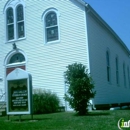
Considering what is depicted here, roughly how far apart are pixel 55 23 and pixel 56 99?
5.59m

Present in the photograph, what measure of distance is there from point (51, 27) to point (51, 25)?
0.55 feet

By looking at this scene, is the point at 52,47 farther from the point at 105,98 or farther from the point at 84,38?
the point at 105,98

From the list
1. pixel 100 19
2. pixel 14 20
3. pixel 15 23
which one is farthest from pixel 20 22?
pixel 100 19

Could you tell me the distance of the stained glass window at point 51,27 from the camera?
18.8 metres

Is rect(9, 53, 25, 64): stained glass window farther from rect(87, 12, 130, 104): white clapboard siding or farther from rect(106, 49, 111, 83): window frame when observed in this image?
rect(106, 49, 111, 83): window frame

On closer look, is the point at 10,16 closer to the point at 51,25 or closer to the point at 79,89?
the point at 51,25

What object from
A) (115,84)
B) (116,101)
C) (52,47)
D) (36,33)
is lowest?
(116,101)

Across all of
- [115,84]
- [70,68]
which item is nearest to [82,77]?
[70,68]

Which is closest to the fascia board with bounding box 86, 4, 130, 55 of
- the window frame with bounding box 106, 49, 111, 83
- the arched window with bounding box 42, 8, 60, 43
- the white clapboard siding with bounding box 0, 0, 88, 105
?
the white clapboard siding with bounding box 0, 0, 88, 105

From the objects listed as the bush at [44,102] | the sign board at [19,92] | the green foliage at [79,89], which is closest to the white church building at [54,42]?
the bush at [44,102]

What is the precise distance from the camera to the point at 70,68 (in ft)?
44.6

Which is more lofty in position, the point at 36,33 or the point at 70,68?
the point at 36,33

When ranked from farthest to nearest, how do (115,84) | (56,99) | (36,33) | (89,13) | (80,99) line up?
1. (115,84)
2. (36,33)
3. (89,13)
4. (56,99)
5. (80,99)

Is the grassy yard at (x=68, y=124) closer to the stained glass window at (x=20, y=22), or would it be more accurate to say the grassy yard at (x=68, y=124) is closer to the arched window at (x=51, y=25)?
the arched window at (x=51, y=25)
